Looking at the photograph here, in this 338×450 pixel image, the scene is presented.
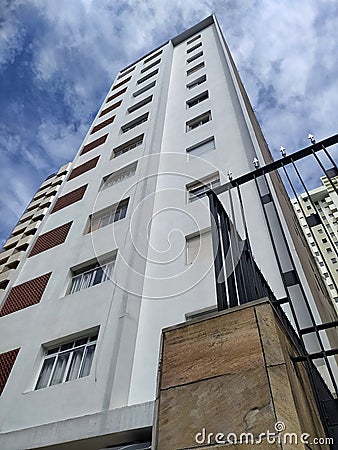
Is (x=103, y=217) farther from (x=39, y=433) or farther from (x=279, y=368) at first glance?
(x=279, y=368)

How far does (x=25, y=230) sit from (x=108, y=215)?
15970mm

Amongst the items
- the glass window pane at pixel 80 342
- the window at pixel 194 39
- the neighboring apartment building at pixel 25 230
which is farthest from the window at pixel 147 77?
the glass window pane at pixel 80 342

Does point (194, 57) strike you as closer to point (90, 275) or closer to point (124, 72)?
point (124, 72)

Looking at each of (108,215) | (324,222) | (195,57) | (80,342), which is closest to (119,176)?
(108,215)

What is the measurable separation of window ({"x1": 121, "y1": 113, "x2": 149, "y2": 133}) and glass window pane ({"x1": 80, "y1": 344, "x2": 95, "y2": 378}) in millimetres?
11566

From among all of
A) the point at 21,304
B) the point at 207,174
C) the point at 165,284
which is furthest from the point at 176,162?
the point at 21,304

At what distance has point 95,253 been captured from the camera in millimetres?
10234

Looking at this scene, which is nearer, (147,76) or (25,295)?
(25,295)

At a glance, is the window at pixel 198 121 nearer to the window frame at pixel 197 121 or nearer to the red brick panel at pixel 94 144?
the window frame at pixel 197 121

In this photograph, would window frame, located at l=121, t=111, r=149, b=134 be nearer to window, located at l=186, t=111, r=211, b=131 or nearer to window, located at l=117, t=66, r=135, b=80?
window, located at l=186, t=111, r=211, b=131

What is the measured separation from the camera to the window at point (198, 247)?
8.42 meters

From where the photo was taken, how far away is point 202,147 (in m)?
12.3

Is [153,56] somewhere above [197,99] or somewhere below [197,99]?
above

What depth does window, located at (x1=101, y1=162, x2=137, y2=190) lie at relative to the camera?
13250mm
